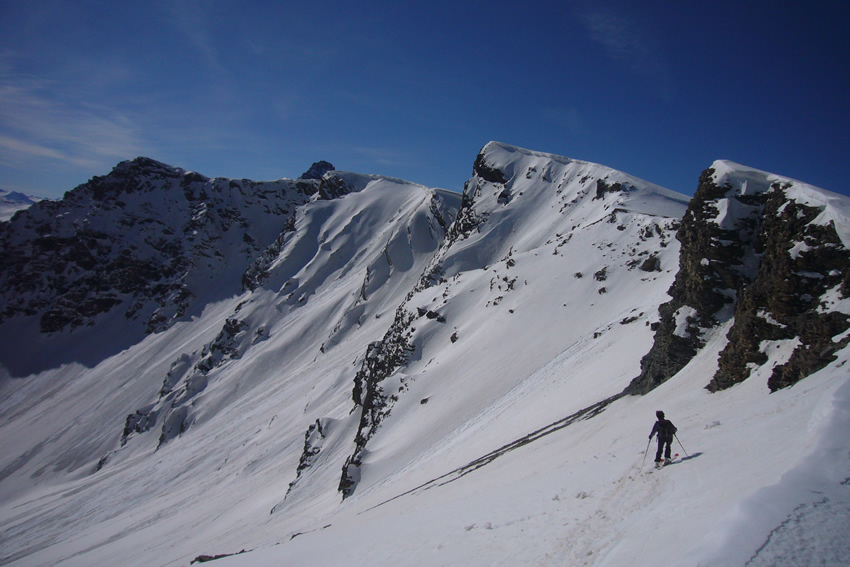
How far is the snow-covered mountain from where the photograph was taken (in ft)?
27.8

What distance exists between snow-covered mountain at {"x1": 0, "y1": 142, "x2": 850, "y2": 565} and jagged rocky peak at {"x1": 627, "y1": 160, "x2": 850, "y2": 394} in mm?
92

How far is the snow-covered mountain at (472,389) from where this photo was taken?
8477mm

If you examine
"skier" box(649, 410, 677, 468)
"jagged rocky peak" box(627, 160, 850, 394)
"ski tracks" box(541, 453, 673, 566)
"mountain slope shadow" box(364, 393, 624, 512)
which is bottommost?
"mountain slope shadow" box(364, 393, 624, 512)

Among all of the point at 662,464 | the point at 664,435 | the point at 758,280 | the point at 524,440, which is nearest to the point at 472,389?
the point at 524,440

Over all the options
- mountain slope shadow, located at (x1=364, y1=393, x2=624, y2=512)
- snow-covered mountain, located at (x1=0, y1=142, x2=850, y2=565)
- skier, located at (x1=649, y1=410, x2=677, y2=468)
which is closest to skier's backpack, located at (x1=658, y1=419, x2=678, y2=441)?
skier, located at (x1=649, y1=410, x2=677, y2=468)

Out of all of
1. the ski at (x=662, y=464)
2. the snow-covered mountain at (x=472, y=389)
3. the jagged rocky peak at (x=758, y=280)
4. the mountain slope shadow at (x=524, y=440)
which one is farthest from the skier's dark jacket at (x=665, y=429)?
the mountain slope shadow at (x=524, y=440)

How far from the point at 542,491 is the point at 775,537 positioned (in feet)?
22.6

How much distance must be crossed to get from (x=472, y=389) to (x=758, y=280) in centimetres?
2116

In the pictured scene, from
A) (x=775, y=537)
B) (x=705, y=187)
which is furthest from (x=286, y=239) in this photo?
(x=775, y=537)

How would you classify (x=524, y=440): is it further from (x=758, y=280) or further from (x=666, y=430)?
(x=758, y=280)

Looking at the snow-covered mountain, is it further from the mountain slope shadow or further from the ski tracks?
the mountain slope shadow

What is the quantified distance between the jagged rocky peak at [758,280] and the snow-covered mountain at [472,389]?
0.09 meters

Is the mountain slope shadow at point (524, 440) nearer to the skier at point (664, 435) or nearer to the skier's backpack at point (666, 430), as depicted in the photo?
the skier at point (664, 435)

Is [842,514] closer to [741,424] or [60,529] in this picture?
[741,424]
